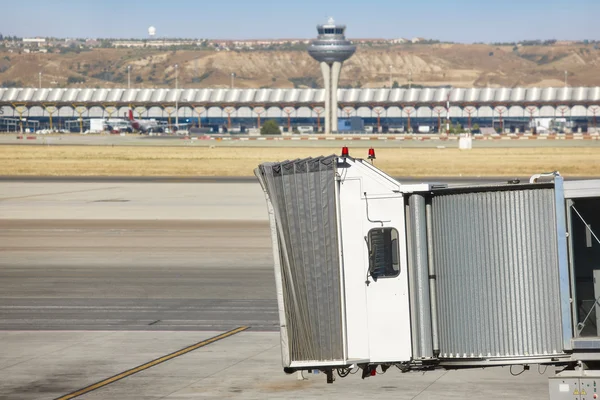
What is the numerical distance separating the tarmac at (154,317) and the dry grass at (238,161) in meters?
32.0

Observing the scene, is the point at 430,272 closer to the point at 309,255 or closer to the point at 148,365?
the point at 309,255

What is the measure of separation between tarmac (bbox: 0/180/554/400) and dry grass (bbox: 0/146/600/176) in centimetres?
3200

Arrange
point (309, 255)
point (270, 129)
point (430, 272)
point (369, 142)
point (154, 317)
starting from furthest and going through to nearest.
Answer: point (270, 129) → point (369, 142) → point (154, 317) → point (309, 255) → point (430, 272)

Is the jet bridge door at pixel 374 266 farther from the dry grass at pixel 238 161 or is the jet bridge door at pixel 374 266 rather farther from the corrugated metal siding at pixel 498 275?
the dry grass at pixel 238 161

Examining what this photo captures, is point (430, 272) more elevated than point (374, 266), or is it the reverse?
point (374, 266)

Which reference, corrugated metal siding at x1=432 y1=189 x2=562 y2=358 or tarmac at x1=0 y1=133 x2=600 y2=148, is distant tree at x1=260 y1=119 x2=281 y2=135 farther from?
corrugated metal siding at x1=432 y1=189 x2=562 y2=358

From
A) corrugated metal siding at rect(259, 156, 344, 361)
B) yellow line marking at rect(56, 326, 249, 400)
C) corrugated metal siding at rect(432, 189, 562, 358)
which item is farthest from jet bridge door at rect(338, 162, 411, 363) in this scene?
yellow line marking at rect(56, 326, 249, 400)

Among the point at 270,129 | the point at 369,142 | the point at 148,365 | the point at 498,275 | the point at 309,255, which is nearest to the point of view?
the point at 498,275

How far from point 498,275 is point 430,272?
978 millimetres

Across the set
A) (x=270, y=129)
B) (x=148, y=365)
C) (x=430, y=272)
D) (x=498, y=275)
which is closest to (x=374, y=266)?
(x=430, y=272)

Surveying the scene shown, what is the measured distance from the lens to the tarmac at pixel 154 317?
57.4ft

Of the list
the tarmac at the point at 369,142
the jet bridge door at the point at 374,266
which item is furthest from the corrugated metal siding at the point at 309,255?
the tarmac at the point at 369,142

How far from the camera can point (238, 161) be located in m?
95.6

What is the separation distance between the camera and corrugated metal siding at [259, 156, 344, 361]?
14406 millimetres
